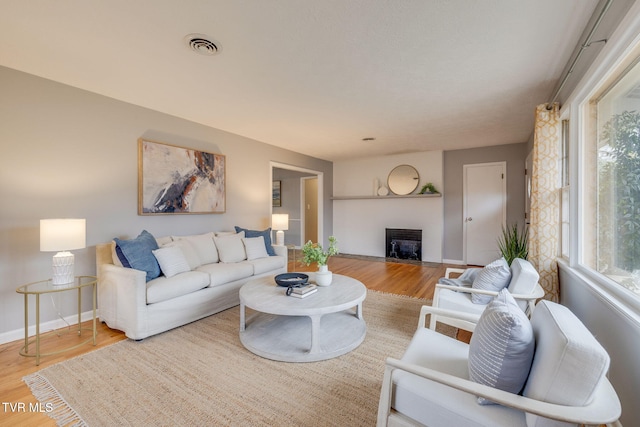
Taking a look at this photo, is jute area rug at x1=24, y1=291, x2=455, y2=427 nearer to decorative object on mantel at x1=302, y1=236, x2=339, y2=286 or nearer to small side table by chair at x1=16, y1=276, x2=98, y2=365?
small side table by chair at x1=16, y1=276, x2=98, y2=365

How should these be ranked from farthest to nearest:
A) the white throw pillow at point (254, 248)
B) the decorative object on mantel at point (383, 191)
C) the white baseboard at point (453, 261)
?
the decorative object on mantel at point (383, 191) → the white baseboard at point (453, 261) → the white throw pillow at point (254, 248)

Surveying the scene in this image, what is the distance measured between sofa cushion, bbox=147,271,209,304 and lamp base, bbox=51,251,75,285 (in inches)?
24.0

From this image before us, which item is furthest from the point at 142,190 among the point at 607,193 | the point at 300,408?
the point at 607,193

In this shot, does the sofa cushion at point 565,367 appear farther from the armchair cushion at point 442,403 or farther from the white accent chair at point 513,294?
the white accent chair at point 513,294

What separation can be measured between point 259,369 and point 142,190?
101 inches

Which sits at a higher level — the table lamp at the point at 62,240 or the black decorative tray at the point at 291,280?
the table lamp at the point at 62,240

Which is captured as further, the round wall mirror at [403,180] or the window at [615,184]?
the round wall mirror at [403,180]

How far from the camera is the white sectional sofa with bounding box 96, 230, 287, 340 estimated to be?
97.1 inches

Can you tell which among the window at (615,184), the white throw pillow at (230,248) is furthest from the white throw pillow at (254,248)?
the window at (615,184)

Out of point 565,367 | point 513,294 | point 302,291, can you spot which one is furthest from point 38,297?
point 513,294

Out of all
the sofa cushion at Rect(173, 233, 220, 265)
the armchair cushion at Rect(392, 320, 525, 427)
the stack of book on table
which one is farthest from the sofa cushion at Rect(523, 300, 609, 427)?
the sofa cushion at Rect(173, 233, 220, 265)

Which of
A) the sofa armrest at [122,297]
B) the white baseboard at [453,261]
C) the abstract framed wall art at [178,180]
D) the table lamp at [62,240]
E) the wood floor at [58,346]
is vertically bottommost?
the wood floor at [58,346]

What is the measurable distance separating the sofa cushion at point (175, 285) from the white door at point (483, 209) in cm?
503

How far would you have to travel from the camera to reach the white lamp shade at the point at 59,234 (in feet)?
7.40
